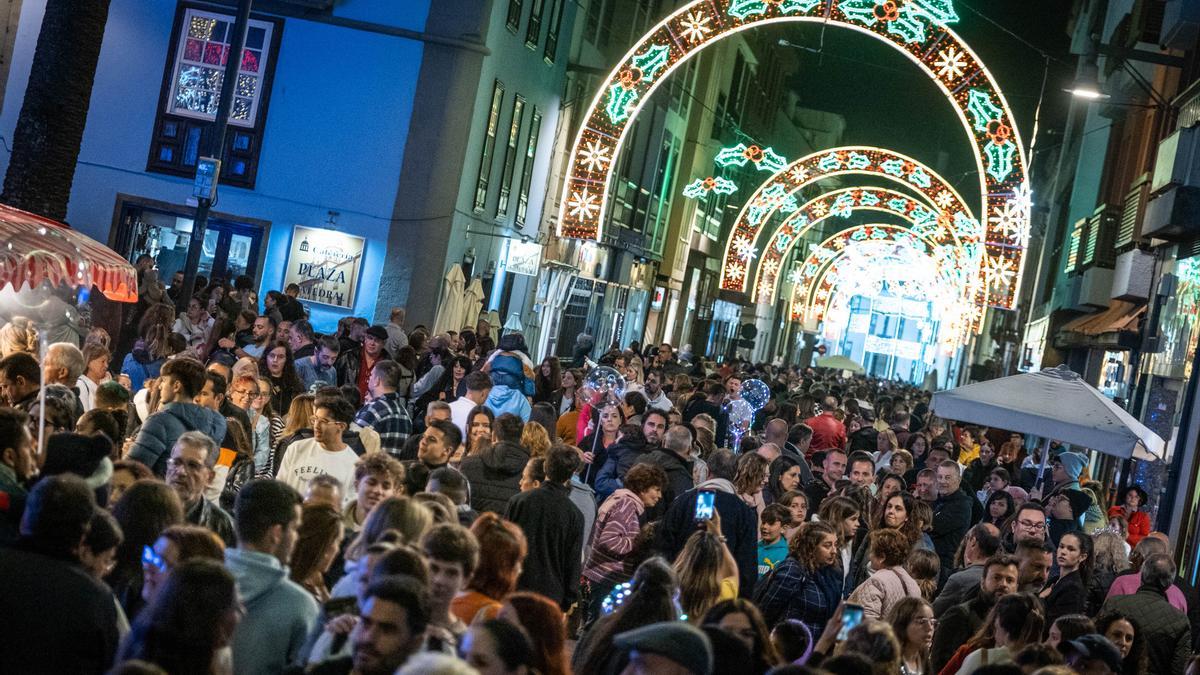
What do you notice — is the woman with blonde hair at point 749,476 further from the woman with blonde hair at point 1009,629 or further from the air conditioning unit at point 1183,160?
the air conditioning unit at point 1183,160

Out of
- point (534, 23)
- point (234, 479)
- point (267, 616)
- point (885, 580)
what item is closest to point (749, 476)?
point (885, 580)

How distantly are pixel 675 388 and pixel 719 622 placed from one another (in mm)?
14532

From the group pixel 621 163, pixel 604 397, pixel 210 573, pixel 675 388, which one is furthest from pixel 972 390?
pixel 621 163

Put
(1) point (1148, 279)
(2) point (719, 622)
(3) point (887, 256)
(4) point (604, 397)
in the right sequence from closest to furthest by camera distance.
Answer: (2) point (719, 622) < (4) point (604, 397) < (1) point (1148, 279) < (3) point (887, 256)

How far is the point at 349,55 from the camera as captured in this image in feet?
89.1

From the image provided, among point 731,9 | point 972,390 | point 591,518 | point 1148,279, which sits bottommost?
point 591,518

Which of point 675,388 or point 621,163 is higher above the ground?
point 621,163

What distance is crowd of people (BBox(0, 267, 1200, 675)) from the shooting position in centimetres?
491

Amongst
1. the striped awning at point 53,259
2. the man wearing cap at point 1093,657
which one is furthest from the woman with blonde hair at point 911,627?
the striped awning at point 53,259

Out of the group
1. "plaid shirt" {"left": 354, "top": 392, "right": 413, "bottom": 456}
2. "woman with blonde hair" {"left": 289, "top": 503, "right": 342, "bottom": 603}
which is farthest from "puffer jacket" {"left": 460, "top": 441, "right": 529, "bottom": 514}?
"woman with blonde hair" {"left": 289, "top": 503, "right": 342, "bottom": 603}

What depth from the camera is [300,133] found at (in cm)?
2723

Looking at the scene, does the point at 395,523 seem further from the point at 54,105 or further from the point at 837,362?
the point at 837,362

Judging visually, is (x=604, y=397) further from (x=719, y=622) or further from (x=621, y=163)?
(x=621, y=163)

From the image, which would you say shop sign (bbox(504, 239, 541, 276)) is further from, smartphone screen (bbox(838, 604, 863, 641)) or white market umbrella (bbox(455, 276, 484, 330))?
smartphone screen (bbox(838, 604, 863, 641))
